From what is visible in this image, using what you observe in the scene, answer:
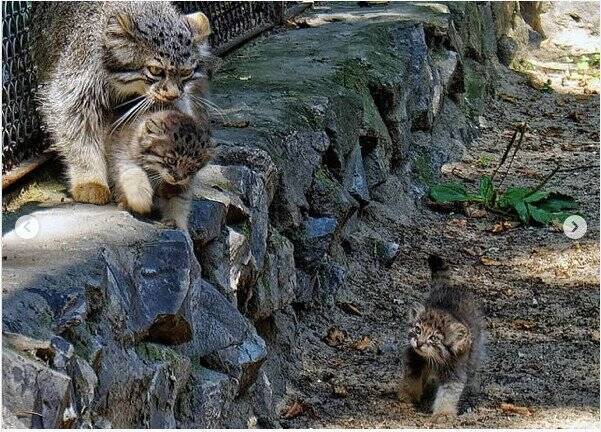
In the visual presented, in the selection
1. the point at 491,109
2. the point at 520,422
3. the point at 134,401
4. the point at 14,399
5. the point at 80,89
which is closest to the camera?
the point at 14,399

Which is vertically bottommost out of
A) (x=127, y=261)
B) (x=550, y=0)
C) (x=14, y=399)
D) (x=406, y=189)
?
(x=550, y=0)

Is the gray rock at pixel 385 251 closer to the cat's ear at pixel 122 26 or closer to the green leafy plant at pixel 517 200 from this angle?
the green leafy plant at pixel 517 200

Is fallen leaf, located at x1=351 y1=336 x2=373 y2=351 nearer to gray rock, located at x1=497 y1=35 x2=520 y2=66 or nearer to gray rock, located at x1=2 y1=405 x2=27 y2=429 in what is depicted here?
gray rock, located at x1=2 y1=405 x2=27 y2=429

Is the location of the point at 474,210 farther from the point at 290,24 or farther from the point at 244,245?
the point at 244,245

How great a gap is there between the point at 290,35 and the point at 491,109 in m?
3.51

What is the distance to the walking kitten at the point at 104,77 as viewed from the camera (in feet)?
16.2

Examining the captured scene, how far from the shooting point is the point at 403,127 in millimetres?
9078

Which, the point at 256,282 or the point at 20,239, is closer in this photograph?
the point at 20,239

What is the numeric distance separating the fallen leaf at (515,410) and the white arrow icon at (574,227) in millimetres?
2881

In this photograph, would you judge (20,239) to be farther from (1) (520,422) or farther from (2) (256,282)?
(1) (520,422)

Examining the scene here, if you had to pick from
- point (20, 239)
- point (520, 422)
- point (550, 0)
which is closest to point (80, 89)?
point (20, 239)

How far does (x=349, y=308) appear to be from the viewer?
6.95 m

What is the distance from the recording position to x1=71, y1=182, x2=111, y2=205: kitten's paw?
4844 mm

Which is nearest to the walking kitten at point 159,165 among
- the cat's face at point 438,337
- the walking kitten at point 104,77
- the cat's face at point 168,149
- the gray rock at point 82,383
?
the cat's face at point 168,149
